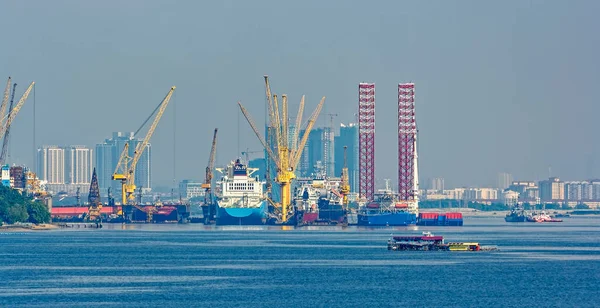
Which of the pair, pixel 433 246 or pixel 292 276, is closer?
pixel 292 276

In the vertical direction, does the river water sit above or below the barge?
below

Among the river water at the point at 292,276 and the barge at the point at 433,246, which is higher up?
the barge at the point at 433,246

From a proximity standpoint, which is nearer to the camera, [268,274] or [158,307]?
[158,307]

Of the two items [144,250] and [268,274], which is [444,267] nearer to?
[268,274]

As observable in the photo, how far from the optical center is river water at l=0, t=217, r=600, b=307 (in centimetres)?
8225

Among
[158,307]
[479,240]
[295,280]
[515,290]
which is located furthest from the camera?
[479,240]

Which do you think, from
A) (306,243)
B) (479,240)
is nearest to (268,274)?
(306,243)

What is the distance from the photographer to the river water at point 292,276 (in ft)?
270

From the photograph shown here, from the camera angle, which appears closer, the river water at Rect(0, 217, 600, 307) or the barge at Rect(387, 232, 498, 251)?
the river water at Rect(0, 217, 600, 307)

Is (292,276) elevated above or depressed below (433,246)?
below

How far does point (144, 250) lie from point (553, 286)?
57079 millimetres

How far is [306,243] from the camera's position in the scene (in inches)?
6245

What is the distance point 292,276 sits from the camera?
3969 inches

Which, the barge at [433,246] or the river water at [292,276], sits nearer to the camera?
the river water at [292,276]
